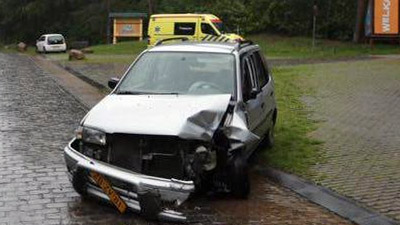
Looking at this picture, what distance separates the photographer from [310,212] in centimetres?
676

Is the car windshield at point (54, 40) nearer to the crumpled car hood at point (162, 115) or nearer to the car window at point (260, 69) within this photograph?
the car window at point (260, 69)

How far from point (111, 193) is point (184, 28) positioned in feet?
86.8

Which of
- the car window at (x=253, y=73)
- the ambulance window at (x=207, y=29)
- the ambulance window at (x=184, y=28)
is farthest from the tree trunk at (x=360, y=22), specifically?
the car window at (x=253, y=73)

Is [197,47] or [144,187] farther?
[197,47]

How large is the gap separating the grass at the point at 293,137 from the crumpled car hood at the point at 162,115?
2105 mm

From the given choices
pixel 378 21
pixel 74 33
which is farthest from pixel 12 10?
pixel 378 21

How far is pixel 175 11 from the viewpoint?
4903cm

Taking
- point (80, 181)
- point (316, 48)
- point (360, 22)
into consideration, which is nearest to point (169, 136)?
point (80, 181)

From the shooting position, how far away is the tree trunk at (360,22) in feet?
117

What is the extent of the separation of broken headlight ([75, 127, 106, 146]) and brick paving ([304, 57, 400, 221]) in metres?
3.00

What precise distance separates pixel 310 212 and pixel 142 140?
2023 millimetres

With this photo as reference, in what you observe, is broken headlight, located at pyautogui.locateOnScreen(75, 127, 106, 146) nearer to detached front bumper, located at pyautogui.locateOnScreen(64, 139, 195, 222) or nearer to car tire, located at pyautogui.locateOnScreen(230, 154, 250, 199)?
detached front bumper, located at pyautogui.locateOnScreen(64, 139, 195, 222)

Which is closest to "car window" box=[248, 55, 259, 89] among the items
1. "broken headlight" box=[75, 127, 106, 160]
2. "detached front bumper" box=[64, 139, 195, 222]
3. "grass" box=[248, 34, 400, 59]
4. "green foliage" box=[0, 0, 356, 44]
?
"broken headlight" box=[75, 127, 106, 160]

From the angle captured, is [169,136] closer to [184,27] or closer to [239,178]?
[239,178]
